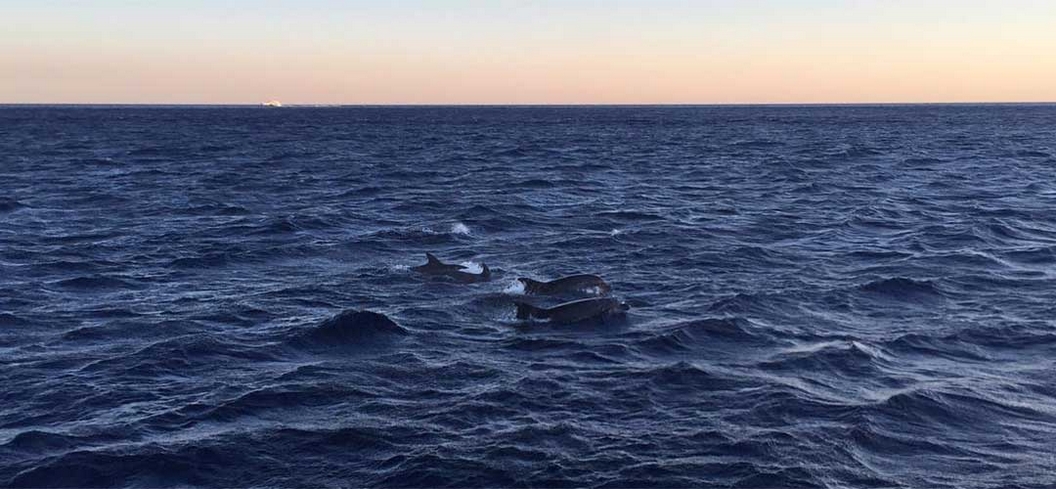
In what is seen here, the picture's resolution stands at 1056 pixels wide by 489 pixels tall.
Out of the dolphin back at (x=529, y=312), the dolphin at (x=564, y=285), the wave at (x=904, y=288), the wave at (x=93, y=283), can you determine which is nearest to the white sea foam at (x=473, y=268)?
the dolphin at (x=564, y=285)

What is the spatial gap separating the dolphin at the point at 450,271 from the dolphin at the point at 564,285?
1.96 m

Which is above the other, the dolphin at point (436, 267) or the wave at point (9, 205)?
the dolphin at point (436, 267)

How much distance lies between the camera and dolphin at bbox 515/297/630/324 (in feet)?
71.6

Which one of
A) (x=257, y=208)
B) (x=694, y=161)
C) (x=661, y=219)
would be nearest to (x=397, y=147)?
(x=694, y=161)

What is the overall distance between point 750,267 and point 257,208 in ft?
75.3

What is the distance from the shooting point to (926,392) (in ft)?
54.6

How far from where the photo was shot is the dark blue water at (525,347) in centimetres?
1391

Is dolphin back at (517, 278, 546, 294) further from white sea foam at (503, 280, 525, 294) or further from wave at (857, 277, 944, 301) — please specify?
wave at (857, 277, 944, 301)

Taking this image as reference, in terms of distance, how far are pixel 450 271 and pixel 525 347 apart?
7569 millimetres

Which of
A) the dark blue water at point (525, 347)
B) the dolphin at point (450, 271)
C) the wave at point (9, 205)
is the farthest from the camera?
the wave at point (9, 205)

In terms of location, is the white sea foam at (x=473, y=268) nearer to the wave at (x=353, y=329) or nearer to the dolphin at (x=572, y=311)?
the dolphin at (x=572, y=311)

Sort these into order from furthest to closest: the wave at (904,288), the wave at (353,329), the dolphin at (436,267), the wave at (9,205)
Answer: the wave at (9,205) → the dolphin at (436,267) → the wave at (904,288) → the wave at (353,329)

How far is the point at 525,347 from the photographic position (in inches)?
779

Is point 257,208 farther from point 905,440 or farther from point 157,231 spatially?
point 905,440
